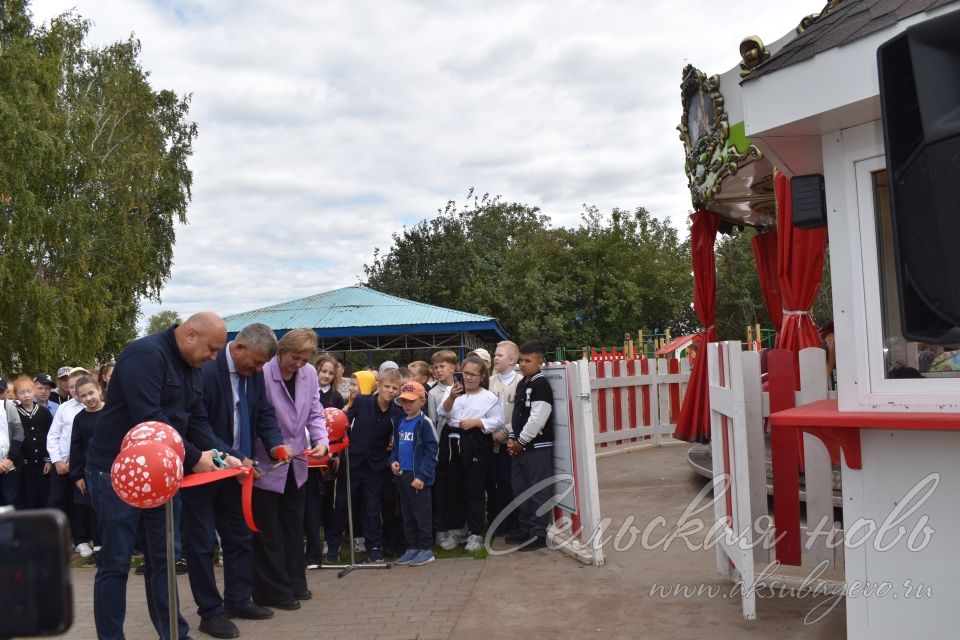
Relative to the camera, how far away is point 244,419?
5.63 m

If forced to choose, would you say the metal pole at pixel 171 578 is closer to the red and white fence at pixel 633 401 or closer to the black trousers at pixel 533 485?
the black trousers at pixel 533 485

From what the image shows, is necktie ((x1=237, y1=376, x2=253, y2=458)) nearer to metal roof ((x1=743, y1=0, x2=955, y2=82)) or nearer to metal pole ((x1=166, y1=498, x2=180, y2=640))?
metal pole ((x1=166, y1=498, x2=180, y2=640))

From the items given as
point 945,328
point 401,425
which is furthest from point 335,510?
point 945,328

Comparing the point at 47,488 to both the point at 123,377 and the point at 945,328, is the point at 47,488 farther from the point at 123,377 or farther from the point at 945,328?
the point at 945,328

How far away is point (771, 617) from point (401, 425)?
3337 millimetres

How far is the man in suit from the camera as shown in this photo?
17.4ft

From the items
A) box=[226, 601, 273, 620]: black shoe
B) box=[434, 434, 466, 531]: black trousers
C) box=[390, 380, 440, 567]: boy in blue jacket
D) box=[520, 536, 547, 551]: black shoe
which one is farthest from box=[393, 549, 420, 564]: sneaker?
box=[226, 601, 273, 620]: black shoe

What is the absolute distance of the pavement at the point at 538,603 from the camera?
4.93 metres

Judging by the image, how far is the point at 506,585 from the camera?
6.10 meters

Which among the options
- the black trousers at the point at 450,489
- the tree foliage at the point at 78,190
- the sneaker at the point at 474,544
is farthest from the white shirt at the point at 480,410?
the tree foliage at the point at 78,190

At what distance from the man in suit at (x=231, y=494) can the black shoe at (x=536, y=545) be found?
2.29 meters

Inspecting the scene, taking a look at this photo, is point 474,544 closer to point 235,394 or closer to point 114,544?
point 235,394

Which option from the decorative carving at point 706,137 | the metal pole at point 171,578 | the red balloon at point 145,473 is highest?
the decorative carving at point 706,137

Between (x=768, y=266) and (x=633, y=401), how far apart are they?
286cm
